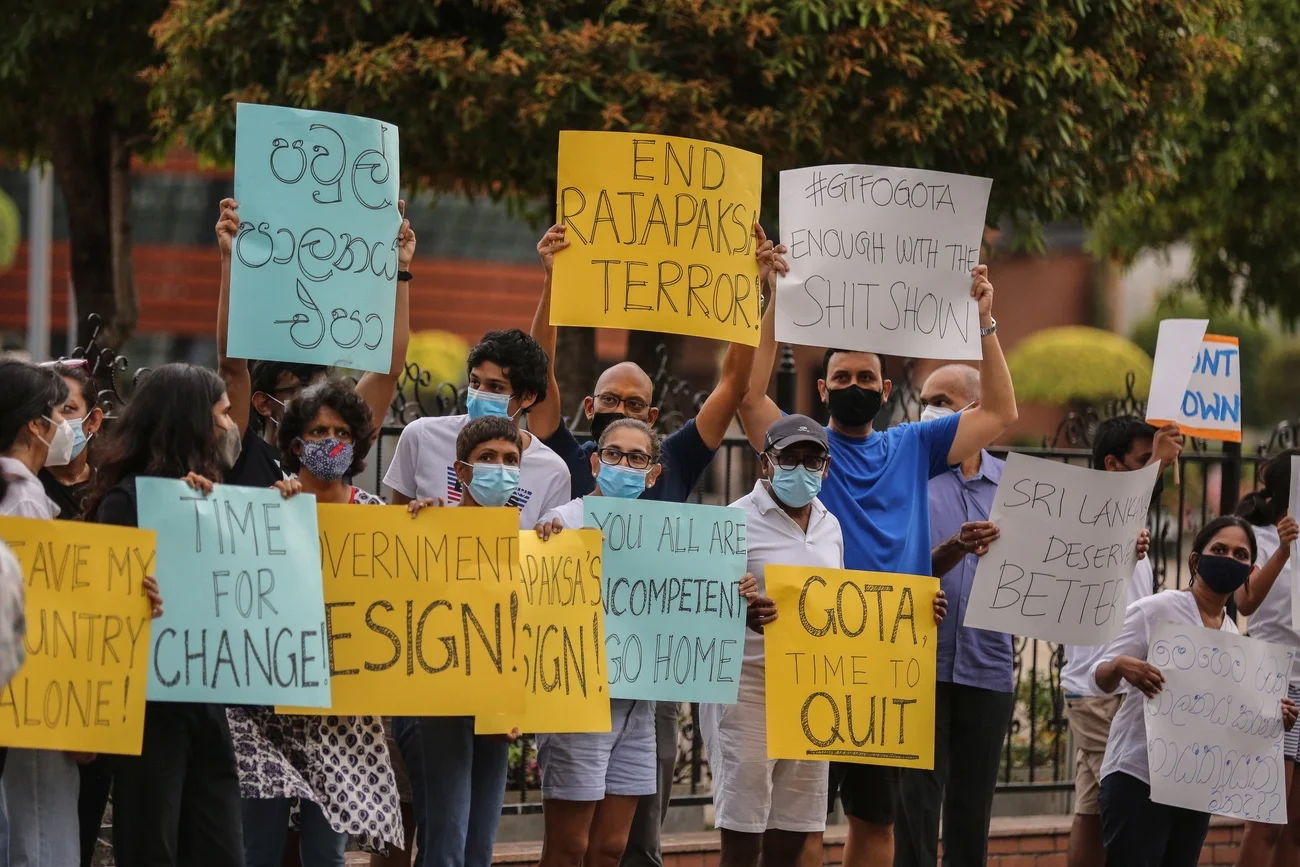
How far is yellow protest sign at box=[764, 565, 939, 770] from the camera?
18.9ft

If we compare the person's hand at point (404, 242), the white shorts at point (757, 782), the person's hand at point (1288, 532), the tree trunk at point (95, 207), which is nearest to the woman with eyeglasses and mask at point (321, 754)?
the person's hand at point (404, 242)

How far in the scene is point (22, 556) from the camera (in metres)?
4.52

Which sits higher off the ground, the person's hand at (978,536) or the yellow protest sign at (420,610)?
the person's hand at (978,536)

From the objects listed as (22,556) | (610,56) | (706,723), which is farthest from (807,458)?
(610,56)

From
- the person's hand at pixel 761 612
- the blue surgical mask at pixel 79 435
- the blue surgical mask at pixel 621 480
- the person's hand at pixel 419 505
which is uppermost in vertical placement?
the blue surgical mask at pixel 79 435

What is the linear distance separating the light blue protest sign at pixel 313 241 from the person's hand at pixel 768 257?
127cm

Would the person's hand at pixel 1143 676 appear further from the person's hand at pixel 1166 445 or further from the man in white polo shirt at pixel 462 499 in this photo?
the man in white polo shirt at pixel 462 499

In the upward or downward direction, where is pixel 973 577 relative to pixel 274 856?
upward

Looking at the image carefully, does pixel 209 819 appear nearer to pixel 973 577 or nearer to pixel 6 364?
pixel 6 364

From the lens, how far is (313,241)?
554 centimetres

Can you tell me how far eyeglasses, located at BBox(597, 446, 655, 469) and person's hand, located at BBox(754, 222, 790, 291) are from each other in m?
0.86

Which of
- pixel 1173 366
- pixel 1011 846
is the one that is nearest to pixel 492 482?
pixel 1173 366

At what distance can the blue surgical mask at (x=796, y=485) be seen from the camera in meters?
5.77

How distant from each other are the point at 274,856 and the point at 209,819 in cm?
45
